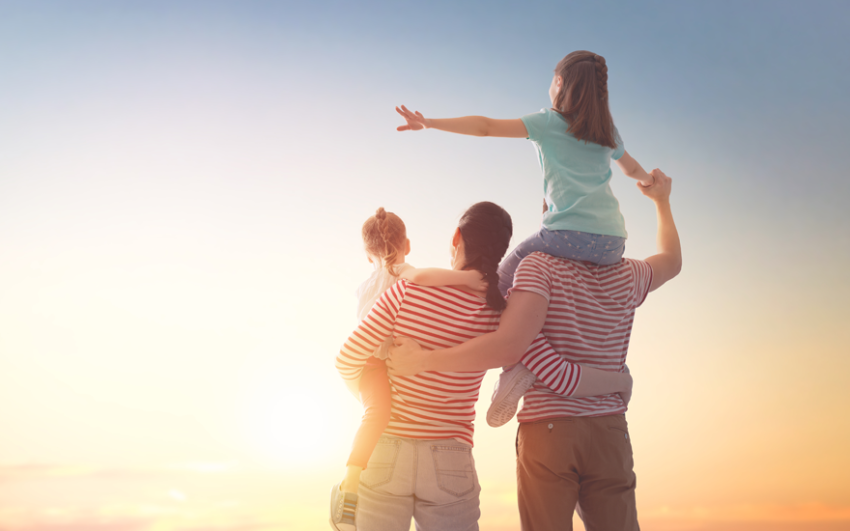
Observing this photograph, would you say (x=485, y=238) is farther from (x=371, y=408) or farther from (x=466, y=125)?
(x=371, y=408)

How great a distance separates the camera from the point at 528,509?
2.28m

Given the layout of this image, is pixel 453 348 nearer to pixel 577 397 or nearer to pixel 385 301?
pixel 385 301

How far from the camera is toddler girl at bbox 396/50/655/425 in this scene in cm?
249

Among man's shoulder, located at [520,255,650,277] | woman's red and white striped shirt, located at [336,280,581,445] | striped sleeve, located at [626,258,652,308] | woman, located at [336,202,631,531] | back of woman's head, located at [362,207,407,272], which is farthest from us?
back of woman's head, located at [362,207,407,272]

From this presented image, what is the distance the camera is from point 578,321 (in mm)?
2408

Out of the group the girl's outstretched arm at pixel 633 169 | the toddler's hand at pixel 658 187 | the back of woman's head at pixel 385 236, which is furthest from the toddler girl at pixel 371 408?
the toddler's hand at pixel 658 187

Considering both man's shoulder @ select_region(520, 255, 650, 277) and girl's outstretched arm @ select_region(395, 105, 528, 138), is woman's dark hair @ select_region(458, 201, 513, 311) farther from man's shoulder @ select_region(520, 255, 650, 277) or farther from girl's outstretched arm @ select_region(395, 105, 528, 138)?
girl's outstretched arm @ select_region(395, 105, 528, 138)

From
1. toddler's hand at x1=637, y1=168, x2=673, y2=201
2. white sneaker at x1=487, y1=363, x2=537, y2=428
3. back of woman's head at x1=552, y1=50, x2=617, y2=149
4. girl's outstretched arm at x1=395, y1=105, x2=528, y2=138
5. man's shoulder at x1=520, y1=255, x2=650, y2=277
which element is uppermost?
back of woman's head at x1=552, y1=50, x2=617, y2=149

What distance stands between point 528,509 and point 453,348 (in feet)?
2.45

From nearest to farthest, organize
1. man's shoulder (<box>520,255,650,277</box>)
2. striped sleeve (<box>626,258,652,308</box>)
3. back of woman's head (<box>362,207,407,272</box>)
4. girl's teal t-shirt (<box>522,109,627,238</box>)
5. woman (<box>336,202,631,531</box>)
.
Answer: woman (<box>336,202,631,531</box>)
man's shoulder (<box>520,255,650,277</box>)
girl's teal t-shirt (<box>522,109,627,238</box>)
striped sleeve (<box>626,258,652,308</box>)
back of woman's head (<box>362,207,407,272</box>)

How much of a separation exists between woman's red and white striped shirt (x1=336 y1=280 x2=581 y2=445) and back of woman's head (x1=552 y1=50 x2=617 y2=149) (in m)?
0.99

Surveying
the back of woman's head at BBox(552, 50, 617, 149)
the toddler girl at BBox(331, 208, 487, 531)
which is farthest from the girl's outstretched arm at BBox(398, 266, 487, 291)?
the back of woman's head at BBox(552, 50, 617, 149)

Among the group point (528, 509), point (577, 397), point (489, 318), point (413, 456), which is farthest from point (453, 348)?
point (528, 509)

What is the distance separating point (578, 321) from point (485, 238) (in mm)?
546
